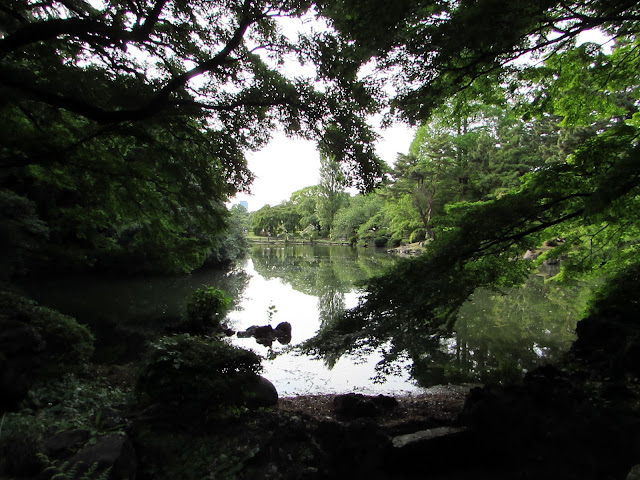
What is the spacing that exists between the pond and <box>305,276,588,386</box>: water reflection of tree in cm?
2

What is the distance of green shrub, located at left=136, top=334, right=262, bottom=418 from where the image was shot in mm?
3043

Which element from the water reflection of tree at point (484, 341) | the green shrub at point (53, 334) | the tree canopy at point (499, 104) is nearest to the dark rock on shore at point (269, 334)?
the water reflection of tree at point (484, 341)

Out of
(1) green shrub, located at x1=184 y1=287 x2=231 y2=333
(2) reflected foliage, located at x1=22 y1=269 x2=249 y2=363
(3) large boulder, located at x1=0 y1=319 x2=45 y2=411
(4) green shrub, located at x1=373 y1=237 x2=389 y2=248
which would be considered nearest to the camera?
(3) large boulder, located at x1=0 y1=319 x2=45 y2=411

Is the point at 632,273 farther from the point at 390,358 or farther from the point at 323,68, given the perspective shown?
the point at 323,68

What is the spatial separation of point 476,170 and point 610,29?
70.1ft

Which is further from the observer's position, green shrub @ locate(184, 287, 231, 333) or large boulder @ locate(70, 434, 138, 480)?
green shrub @ locate(184, 287, 231, 333)

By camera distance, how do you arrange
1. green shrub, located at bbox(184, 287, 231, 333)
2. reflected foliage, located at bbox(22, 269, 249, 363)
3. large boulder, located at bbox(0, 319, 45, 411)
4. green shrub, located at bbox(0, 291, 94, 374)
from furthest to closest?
1. green shrub, located at bbox(184, 287, 231, 333)
2. reflected foliage, located at bbox(22, 269, 249, 363)
3. green shrub, located at bbox(0, 291, 94, 374)
4. large boulder, located at bbox(0, 319, 45, 411)

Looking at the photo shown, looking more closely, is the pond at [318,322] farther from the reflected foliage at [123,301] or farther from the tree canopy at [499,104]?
the tree canopy at [499,104]

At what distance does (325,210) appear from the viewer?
155 ft

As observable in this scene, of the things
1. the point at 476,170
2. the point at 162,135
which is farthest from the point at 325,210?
the point at 162,135

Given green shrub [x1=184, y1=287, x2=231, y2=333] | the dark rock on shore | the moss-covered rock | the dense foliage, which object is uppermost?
the dense foliage

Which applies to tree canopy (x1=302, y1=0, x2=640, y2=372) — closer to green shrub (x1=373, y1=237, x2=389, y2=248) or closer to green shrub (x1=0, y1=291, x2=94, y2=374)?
green shrub (x1=0, y1=291, x2=94, y2=374)

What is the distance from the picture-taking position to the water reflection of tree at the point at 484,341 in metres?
2.76

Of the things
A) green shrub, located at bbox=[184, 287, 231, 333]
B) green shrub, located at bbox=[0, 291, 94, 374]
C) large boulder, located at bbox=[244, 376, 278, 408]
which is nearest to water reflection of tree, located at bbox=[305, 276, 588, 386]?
large boulder, located at bbox=[244, 376, 278, 408]
